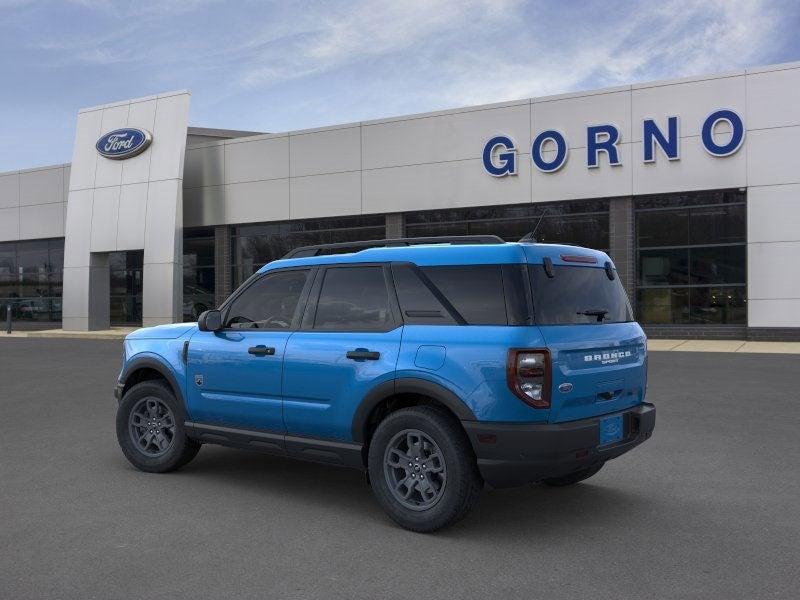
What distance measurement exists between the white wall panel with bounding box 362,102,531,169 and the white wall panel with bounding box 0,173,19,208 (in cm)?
1786

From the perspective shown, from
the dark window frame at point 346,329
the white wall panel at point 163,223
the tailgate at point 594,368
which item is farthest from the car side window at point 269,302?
the white wall panel at point 163,223

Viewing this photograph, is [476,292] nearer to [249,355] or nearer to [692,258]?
[249,355]

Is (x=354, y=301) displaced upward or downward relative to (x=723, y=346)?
upward

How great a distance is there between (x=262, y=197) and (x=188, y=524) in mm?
23518

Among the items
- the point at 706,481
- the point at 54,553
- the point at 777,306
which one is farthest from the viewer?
the point at 777,306

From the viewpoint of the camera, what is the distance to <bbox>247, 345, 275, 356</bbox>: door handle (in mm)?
5535

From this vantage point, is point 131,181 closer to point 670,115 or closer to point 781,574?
point 670,115

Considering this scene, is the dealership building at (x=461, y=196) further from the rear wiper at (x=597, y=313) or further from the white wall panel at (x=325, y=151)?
the rear wiper at (x=597, y=313)

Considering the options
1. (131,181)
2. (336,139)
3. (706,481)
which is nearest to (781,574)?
(706,481)

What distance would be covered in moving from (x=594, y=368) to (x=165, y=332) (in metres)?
3.65

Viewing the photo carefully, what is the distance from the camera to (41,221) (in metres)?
32.8

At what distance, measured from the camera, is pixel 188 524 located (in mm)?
4910

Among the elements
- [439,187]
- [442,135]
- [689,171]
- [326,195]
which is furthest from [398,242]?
[326,195]

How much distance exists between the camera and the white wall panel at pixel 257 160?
27062 mm
